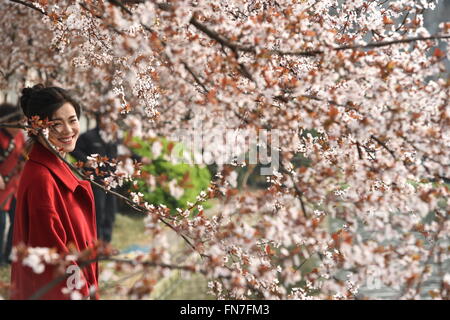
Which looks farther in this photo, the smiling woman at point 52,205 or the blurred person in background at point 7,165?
the blurred person in background at point 7,165

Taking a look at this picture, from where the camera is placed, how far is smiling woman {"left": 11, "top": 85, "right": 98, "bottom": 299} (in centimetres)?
365

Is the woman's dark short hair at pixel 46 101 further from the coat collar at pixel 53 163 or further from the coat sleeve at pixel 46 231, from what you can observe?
the coat sleeve at pixel 46 231

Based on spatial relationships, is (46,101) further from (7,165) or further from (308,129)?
(7,165)

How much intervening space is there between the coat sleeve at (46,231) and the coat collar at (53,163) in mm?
118

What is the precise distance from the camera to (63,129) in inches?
162

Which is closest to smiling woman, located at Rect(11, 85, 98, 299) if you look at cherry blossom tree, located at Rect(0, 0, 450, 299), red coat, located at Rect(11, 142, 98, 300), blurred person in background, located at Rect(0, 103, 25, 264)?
red coat, located at Rect(11, 142, 98, 300)

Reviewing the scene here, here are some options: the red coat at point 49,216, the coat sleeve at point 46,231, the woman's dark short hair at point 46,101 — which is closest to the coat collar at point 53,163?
the red coat at point 49,216

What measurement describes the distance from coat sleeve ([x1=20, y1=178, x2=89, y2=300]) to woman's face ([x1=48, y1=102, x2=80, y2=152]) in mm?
417

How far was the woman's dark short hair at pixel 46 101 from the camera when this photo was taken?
4.13 meters

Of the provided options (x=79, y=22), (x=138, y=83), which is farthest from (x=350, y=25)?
(x=79, y=22)

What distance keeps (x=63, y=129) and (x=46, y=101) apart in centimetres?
23

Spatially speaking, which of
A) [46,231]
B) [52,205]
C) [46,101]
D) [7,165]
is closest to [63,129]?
[46,101]

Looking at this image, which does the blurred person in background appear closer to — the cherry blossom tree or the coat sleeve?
the coat sleeve
